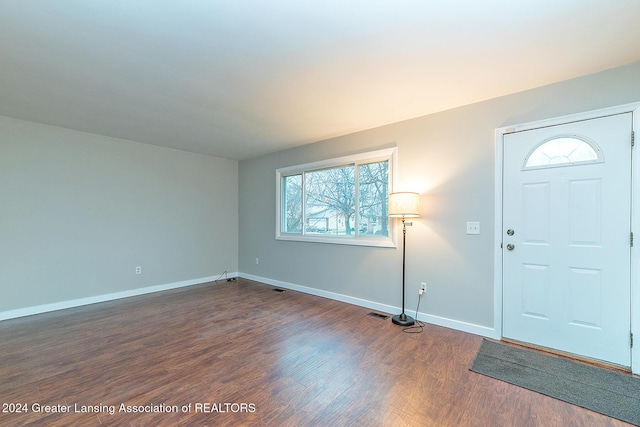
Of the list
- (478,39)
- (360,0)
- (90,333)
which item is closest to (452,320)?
(478,39)

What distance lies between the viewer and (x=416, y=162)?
3.26 metres

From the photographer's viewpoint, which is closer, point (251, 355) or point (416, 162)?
point (251, 355)

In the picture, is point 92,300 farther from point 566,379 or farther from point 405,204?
point 566,379

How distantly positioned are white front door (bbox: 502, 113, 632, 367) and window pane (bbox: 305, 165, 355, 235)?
195 cm

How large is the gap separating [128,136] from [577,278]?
225 inches

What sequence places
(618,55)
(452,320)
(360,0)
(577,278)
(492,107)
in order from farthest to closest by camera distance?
(452,320), (492,107), (577,278), (618,55), (360,0)

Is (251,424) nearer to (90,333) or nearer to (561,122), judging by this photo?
(90,333)

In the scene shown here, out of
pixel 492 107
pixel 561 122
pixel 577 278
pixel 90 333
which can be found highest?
pixel 492 107

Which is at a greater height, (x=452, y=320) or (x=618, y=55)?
(x=618, y=55)

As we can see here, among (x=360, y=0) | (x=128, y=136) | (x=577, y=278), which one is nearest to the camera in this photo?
(x=360, y=0)

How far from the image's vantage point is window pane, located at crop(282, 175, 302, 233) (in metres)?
4.73

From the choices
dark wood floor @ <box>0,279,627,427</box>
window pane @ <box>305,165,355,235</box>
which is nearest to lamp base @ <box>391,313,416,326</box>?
dark wood floor @ <box>0,279,627,427</box>

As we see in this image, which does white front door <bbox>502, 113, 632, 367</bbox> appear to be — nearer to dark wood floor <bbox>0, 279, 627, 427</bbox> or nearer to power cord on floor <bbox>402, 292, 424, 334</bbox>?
dark wood floor <bbox>0, 279, 627, 427</bbox>

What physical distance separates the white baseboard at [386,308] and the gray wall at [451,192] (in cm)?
5
